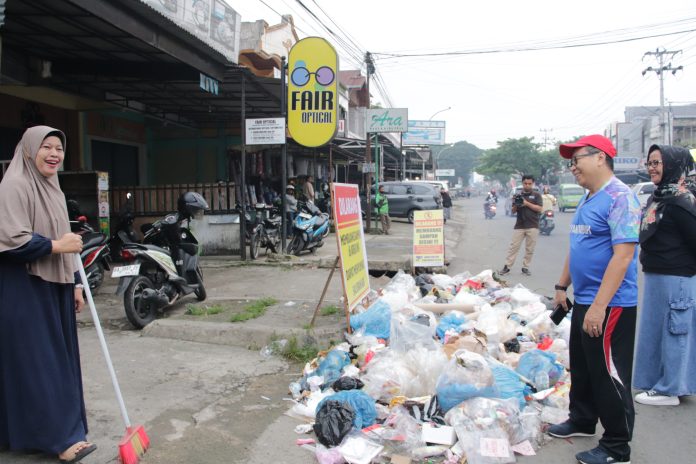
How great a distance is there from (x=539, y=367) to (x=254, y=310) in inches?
126

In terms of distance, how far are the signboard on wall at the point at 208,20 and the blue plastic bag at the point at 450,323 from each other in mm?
5097

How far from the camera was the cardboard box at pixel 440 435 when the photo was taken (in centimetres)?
348

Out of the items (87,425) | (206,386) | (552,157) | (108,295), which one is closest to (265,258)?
(108,295)

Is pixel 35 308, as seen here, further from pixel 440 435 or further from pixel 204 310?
pixel 204 310

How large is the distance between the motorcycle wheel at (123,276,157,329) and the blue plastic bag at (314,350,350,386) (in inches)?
92.2

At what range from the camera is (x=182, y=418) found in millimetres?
3832

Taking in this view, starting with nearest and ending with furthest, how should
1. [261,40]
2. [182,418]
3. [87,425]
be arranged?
[87,425]
[182,418]
[261,40]

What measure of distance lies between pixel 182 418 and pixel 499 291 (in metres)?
4.46

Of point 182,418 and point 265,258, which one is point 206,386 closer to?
point 182,418

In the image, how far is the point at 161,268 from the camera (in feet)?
20.9

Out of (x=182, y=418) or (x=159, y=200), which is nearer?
(x=182, y=418)

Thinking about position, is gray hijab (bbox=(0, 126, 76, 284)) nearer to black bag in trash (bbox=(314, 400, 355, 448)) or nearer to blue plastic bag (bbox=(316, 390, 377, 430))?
black bag in trash (bbox=(314, 400, 355, 448))

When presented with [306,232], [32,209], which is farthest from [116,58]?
[32,209]

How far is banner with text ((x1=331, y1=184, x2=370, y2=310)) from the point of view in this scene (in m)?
5.46
